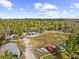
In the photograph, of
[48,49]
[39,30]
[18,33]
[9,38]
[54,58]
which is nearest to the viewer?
[54,58]

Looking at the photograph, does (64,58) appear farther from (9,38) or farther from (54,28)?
(54,28)

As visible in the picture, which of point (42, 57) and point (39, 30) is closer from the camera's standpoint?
point (42, 57)

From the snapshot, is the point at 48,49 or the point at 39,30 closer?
the point at 48,49

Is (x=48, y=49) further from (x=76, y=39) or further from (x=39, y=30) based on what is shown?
(x=39, y=30)

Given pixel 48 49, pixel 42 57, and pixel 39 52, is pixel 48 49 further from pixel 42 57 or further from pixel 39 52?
pixel 42 57

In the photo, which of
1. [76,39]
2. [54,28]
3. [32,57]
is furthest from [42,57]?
[54,28]

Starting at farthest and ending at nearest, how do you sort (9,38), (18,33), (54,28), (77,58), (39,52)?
1. (54,28)
2. (18,33)
3. (9,38)
4. (39,52)
5. (77,58)

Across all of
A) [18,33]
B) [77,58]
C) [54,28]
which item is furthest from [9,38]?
[54,28]

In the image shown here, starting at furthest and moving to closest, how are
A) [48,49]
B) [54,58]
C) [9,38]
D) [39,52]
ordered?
[9,38], [48,49], [39,52], [54,58]

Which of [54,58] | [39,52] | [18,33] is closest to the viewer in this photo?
[54,58]
